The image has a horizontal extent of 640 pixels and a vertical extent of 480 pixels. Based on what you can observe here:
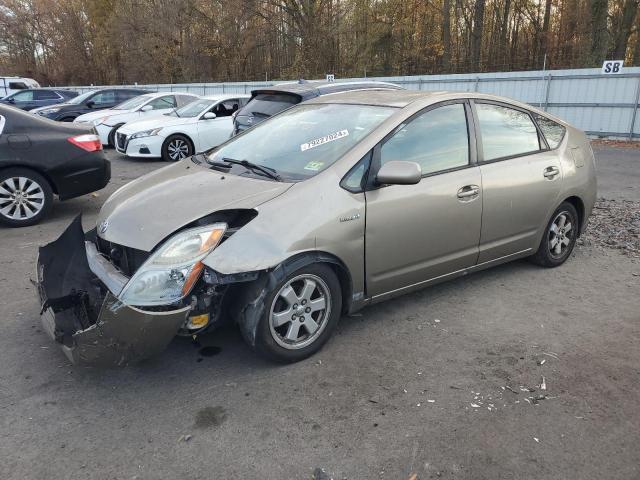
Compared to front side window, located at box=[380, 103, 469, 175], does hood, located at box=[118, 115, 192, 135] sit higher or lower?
lower

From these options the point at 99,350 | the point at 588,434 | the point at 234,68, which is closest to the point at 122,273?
the point at 99,350

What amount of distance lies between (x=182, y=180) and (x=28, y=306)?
1.72 m

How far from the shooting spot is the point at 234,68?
3678 cm

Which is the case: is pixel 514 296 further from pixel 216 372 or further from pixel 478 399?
pixel 216 372

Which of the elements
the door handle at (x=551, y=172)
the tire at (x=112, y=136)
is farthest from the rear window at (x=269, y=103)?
the tire at (x=112, y=136)

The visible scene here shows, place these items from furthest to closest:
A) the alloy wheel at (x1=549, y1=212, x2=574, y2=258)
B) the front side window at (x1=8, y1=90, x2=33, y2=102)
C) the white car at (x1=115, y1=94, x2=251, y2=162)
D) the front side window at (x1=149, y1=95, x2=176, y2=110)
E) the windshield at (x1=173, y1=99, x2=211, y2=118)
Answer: the front side window at (x1=8, y1=90, x2=33, y2=102), the front side window at (x1=149, y1=95, x2=176, y2=110), the windshield at (x1=173, y1=99, x2=211, y2=118), the white car at (x1=115, y1=94, x2=251, y2=162), the alloy wheel at (x1=549, y1=212, x2=574, y2=258)

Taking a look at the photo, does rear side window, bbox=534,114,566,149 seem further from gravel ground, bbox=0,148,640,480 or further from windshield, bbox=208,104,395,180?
windshield, bbox=208,104,395,180

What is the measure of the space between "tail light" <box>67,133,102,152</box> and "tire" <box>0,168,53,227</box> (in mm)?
603

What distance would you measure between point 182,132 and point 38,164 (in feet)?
17.8

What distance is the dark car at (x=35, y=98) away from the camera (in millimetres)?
19675

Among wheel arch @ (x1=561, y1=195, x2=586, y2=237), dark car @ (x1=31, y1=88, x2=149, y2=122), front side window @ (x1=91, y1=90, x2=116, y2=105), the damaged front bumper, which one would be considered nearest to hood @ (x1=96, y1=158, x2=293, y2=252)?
the damaged front bumper

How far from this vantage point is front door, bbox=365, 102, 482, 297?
364cm

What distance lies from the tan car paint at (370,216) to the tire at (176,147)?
785cm

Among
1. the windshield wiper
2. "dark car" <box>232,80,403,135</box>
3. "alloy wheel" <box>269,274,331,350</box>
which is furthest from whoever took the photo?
"dark car" <box>232,80,403,135</box>
